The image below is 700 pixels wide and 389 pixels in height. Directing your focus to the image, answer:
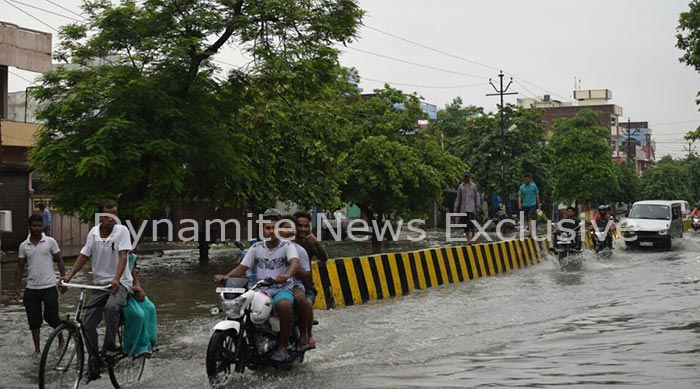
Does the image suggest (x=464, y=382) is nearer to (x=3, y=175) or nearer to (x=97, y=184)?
(x=97, y=184)

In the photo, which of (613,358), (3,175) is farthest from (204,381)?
(3,175)

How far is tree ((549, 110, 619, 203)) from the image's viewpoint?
75.0 m

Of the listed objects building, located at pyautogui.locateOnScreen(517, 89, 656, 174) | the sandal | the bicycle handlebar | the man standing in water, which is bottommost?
the sandal

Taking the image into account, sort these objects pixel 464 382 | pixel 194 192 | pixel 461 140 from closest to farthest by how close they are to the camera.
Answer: pixel 464 382 < pixel 194 192 < pixel 461 140

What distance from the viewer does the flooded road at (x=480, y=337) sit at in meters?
8.33

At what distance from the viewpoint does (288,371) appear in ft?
28.9

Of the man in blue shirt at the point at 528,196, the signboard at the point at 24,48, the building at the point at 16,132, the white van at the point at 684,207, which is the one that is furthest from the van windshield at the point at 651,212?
the signboard at the point at 24,48

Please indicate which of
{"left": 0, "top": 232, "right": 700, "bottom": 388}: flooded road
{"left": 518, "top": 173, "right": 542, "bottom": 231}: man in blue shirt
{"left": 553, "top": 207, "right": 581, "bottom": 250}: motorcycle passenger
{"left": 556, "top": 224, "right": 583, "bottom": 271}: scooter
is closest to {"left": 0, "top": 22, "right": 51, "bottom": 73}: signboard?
{"left": 0, "top": 232, "right": 700, "bottom": 388}: flooded road

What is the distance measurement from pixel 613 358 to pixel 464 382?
196 cm

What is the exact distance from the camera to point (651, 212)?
96.4 ft

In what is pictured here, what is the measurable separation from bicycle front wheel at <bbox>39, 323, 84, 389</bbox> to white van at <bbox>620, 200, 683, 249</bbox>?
23289 millimetres

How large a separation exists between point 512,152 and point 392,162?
2605 centimetres

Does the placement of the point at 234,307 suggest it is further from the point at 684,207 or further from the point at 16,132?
the point at 684,207

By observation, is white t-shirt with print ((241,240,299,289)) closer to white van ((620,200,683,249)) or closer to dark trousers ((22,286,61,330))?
dark trousers ((22,286,61,330))
